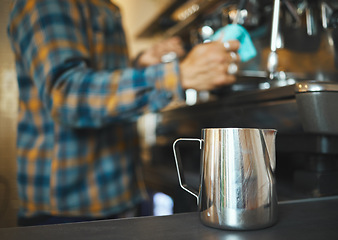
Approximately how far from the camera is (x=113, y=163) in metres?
0.87

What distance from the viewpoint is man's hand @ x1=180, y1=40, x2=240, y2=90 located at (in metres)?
0.70

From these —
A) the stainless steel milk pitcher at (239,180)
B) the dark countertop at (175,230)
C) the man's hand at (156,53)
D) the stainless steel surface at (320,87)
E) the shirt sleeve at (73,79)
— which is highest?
the man's hand at (156,53)

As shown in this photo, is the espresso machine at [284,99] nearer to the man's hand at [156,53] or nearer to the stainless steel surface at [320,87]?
the stainless steel surface at [320,87]

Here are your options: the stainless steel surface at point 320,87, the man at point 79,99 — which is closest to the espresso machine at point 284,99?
the stainless steel surface at point 320,87

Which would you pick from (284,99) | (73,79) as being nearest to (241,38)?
(284,99)

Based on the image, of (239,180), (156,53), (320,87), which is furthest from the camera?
(156,53)

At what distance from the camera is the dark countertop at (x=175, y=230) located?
0.36 m

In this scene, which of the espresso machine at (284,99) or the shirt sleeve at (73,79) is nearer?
the espresso machine at (284,99)

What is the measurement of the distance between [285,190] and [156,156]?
65 cm

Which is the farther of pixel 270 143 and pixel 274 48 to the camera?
pixel 274 48

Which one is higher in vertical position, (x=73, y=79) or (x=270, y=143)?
(x=73, y=79)

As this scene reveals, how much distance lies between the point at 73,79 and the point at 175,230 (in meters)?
0.43

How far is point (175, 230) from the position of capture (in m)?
0.38

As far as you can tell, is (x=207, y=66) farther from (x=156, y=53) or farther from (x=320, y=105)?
(x=156, y=53)
